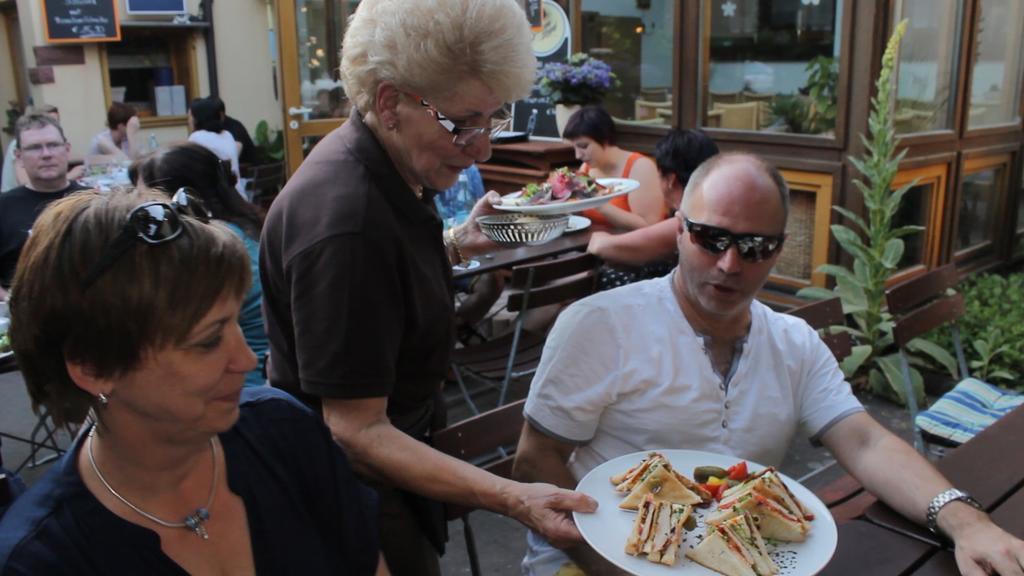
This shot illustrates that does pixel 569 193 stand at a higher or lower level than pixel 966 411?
higher

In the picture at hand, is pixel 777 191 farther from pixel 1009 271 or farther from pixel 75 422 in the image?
pixel 1009 271

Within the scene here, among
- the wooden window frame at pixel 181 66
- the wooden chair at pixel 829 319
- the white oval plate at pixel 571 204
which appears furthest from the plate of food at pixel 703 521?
the wooden window frame at pixel 181 66

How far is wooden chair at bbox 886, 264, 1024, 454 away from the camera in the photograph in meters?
3.14

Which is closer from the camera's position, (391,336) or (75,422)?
(75,422)

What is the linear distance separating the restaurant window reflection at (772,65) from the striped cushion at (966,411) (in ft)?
7.37

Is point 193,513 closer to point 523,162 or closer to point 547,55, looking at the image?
point 523,162

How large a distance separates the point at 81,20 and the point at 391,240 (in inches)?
377

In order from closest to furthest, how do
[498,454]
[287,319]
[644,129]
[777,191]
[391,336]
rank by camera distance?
1. [391,336]
2. [287,319]
3. [777,191]
4. [498,454]
5. [644,129]

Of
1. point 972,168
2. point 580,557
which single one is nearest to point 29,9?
point 972,168

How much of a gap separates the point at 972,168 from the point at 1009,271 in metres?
1.16

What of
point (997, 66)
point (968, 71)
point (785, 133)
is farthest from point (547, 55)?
point (997, 66)

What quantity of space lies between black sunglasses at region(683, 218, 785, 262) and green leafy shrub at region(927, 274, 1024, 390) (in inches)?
121

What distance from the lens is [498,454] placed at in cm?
384

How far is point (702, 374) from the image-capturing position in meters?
1.92
